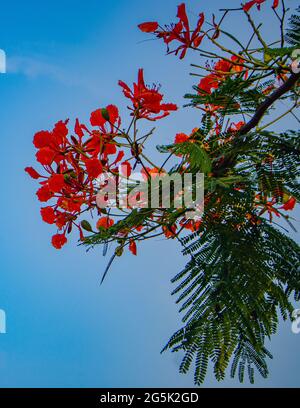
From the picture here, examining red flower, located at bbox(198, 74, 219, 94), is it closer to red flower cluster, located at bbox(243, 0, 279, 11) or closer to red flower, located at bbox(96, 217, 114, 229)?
red flower cluster, located at bbox(243, 0, 279, 11)

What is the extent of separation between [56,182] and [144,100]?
0.87 feet

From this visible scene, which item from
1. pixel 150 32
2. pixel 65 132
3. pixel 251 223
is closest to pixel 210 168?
pixel 251 223

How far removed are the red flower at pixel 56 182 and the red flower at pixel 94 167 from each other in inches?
2.7

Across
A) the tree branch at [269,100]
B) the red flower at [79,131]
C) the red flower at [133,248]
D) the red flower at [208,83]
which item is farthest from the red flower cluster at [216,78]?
the red flower at [133,248]

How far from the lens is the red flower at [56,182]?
3.81ft

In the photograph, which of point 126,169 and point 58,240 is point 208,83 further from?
point 58,240

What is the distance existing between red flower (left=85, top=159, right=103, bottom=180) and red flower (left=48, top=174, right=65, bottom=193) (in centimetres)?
7

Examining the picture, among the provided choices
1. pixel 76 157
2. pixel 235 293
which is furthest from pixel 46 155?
pixel 235 293

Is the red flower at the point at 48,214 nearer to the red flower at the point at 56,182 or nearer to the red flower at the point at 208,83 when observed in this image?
the red flower at the point at 56,182

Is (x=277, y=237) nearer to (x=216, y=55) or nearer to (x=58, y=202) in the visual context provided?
(x=216, y=55)

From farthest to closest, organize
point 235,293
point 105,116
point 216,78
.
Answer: point 216,78, point 105,116, point 235,293

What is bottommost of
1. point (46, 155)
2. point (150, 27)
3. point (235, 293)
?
point (235, 293)

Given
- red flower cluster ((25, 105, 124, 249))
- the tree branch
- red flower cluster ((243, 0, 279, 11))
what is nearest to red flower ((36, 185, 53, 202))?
red flower cluster ((25, 105, 124, 249))

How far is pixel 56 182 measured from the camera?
3.82 ft
